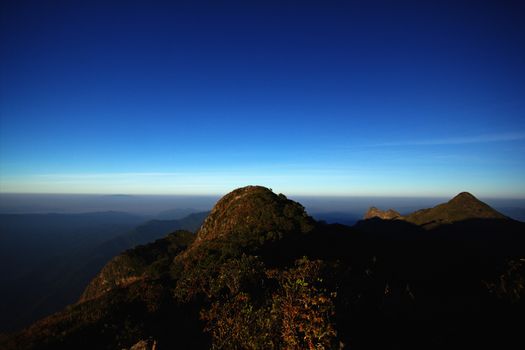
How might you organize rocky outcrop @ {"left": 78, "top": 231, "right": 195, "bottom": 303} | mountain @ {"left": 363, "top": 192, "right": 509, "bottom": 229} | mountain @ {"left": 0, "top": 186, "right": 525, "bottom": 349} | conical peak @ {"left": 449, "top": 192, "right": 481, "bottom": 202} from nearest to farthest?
mountain @ {"left": 0, "top": 186, "right": 525, "bottom": 349}
rocky outcrop @ {"left": 78, "top": 231, "right": 195, "bottom": 303}
mountain @ {"left": 363, "top": 192, "right": 509, "bottom": 229}
conical peak @ {"left": 449, "top": 192, "right": 481, "bottom": 202}

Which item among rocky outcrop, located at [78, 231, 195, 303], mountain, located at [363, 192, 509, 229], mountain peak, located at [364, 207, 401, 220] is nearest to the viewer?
rocky outcrop, located at [78, 231, 195, 303]

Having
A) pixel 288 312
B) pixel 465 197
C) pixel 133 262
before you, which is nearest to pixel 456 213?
pixel 465 197

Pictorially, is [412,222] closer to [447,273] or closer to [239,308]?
[447,273]

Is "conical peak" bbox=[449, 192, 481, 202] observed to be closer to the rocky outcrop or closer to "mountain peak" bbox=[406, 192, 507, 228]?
"mountain peak" bbox=[406, 192, 507, 228]

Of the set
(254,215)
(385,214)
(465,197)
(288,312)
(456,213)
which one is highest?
(465,197)

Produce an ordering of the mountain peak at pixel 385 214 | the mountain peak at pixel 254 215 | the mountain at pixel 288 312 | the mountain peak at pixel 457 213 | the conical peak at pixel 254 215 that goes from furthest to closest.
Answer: the mountain peak at pixel 385 214 → the mountain peak at pixel 457 213 → the conical peak at pixel 254 215 → the mountain peak at pixel 254 215 → the mountain at pixel 288 312

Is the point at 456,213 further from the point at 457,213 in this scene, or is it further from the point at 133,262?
the point at 133,262

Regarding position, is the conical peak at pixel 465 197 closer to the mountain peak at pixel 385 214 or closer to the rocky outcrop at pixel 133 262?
the mountain peak at pixel 385 214

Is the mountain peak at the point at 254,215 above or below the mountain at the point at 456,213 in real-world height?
above

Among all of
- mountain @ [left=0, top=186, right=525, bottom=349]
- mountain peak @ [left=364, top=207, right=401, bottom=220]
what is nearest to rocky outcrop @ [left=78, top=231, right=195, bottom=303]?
mountain @ [left=0, top=186, right=525, bottom=349]

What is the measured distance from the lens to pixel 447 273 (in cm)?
4794

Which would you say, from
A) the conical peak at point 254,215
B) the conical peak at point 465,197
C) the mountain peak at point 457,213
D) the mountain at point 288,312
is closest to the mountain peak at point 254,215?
the conical peak at point 254,215

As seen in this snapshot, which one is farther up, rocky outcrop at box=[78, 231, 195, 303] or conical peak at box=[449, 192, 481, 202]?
conical peak at box=[449, 192, 481, 202]

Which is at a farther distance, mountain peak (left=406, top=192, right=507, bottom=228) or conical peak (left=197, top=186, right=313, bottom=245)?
mountain peak (left=406, top=192, right=507, bottom=228)
